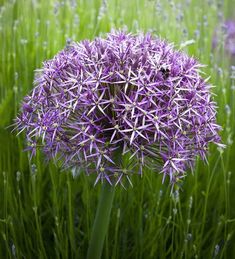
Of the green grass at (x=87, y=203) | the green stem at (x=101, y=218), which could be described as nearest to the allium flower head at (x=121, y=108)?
the green stem at (x=101, y=218)

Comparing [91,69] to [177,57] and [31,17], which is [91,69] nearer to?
[177,57]

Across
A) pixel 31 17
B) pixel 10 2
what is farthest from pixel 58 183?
pixel 10 2

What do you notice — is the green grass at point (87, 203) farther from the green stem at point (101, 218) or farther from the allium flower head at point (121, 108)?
the allium flower head at point (121, 108)

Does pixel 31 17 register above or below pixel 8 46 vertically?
above

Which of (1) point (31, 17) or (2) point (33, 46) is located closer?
(2) point (33, 46)

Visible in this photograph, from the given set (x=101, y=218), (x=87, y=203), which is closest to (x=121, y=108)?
Answer: (x=101, y=218)

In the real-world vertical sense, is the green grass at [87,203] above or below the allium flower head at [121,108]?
below

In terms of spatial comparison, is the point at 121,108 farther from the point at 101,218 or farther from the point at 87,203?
the point at 87,203
